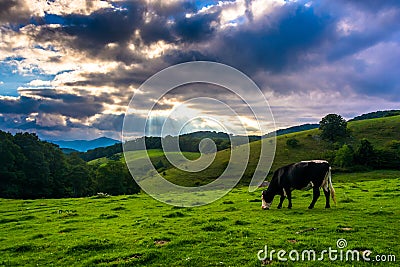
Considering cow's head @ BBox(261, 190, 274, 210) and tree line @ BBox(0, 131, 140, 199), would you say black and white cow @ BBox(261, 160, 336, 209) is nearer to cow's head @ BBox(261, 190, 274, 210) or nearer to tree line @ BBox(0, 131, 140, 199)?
cow's head @ BBox(261, 190, 274, 210)

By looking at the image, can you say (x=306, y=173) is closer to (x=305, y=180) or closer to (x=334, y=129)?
(x=305, y=180)

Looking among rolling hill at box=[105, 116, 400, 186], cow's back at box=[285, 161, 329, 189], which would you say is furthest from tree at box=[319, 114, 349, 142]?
cow's back at box=[285, 161, 329, 189]

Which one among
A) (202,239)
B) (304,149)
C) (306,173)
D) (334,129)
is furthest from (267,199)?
(334,129)

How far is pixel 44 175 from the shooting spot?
6134cm

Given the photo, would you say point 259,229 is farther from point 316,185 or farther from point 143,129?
point 143,129

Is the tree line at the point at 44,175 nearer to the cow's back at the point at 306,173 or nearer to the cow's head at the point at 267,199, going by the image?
the cow's head at the point at 267,199

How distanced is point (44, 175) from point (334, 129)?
80.6m

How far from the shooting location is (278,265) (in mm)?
8461

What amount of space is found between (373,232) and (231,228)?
201 inches

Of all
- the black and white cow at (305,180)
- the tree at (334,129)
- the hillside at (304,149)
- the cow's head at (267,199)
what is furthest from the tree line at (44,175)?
the tree at (334,129)

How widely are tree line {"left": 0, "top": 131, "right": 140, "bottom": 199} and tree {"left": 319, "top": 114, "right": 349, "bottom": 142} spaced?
2374 inches

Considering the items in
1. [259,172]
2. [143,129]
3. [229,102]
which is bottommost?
[259,172]

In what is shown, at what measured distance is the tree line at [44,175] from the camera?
57.2 m

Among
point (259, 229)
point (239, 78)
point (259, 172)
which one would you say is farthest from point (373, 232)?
point (259, 172)
